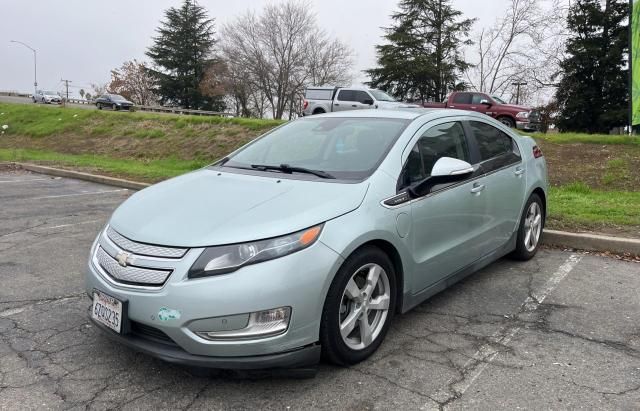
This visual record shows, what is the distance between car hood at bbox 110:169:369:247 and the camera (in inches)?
110

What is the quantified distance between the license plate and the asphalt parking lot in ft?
1.13

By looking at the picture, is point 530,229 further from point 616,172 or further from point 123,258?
point 616,172

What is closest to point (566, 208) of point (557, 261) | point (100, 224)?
point (557, 261)

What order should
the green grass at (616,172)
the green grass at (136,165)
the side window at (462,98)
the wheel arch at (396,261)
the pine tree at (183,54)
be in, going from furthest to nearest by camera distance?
the pine tree at (183,54) < the side window at (462,98) < the green grass at (136,165) < the green grass at (616,172) < the wheel arch at (396,261)

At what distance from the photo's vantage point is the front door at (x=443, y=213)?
11.7ft

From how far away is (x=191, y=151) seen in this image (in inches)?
624

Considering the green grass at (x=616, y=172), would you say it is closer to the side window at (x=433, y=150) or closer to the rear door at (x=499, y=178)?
the rear door at (x=499, y=178)

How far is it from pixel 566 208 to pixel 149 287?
237 inches

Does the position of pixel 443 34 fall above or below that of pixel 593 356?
above

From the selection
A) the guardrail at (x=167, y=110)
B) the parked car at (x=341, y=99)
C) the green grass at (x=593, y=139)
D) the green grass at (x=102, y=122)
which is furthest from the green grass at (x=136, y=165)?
the guardrail at (x=167, y=110)

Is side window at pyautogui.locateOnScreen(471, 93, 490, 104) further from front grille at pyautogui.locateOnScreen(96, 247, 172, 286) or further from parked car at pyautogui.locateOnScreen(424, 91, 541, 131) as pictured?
front grille at pyautogui.locateOnScreen(96, 247, 172, 286)

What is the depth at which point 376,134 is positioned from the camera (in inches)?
154

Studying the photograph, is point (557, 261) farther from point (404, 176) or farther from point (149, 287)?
point (149, 287)

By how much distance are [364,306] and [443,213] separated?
102 centimetres
